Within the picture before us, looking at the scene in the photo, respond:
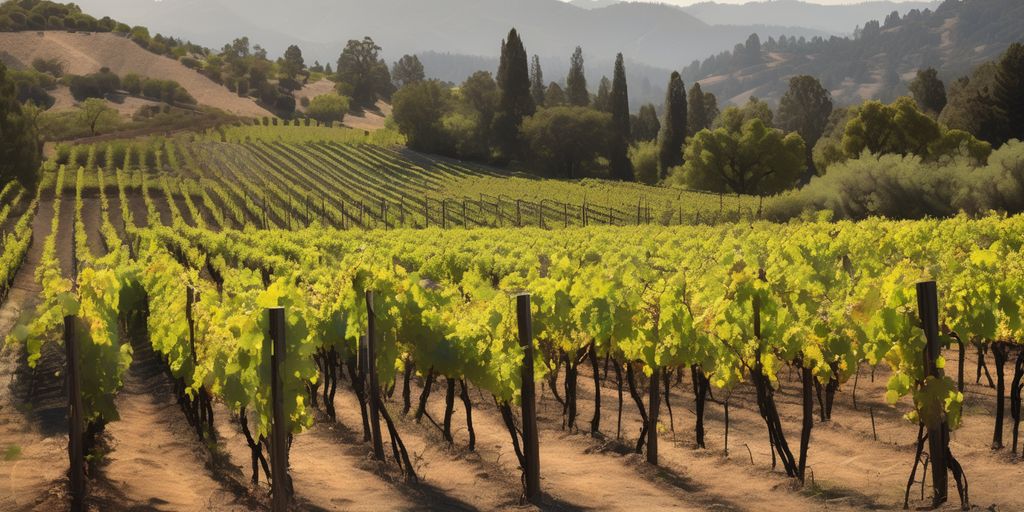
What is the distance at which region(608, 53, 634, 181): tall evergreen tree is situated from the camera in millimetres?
84875

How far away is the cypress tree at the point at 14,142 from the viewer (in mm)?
44500

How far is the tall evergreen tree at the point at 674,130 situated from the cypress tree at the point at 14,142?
167 ft

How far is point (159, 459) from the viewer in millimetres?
10844

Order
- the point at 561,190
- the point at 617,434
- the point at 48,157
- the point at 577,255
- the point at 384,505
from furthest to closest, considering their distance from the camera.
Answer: the point at 48,157 < the point at 561,190 < the point at 577,255 < the point at 617,434 < the point at 384,505

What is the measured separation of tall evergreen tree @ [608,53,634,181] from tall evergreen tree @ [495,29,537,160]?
7743mm

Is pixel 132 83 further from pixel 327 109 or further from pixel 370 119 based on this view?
pixel 370 119

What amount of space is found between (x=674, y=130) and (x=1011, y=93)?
30464 millimetres

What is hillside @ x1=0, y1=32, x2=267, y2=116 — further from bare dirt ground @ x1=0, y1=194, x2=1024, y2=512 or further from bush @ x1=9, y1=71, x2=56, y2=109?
bare dirt ground @ x1=0, y1=194, x2=1024, y2=512

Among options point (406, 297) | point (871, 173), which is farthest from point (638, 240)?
point (871, 173)

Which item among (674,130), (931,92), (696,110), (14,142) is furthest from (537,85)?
(14,142)

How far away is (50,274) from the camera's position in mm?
11930

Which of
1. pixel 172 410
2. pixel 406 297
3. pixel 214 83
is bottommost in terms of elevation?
pixel 172 410

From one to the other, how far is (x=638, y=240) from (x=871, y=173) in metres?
21.6

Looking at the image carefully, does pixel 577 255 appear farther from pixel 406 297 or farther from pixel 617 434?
pixel 406 297
